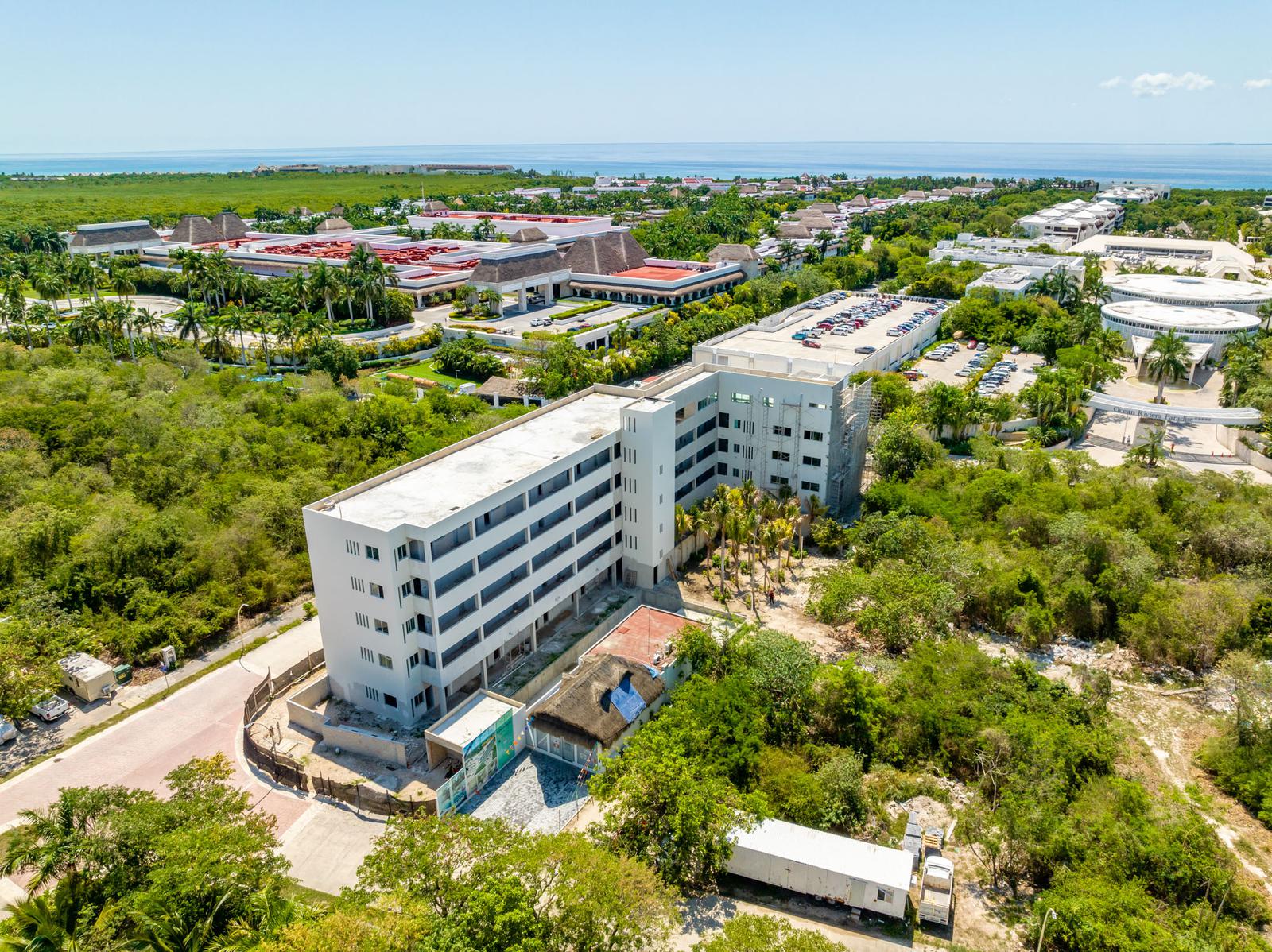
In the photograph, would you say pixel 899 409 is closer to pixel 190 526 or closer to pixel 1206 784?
pixel 1206 784

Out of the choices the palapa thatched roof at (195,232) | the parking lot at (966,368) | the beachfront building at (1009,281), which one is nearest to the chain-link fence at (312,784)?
the parking lot at (966,368)

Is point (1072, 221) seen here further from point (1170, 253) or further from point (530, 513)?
point (530, 513)

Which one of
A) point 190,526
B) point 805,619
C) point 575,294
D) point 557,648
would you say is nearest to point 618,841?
point 557,648

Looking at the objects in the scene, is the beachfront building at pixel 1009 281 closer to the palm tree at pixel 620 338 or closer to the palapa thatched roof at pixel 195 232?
the palm tree at pixel 620 338

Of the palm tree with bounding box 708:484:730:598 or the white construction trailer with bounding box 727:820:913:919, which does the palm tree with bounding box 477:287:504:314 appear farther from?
the white construction trailer with bounding box 727:820:913:919

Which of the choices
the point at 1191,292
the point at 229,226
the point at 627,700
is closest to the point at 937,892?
the point at 627,700

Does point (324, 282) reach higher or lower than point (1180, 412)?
higher
